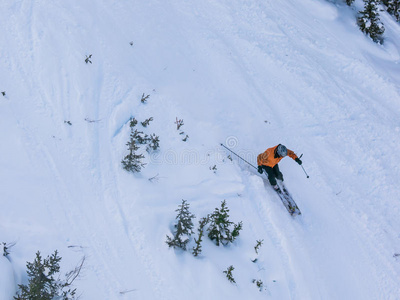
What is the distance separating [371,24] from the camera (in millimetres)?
10945

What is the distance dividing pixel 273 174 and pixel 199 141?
1914mm

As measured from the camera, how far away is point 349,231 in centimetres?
743

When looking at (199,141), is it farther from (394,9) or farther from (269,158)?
(394,9)

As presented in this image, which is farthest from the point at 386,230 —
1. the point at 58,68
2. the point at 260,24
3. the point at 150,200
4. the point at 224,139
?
the point at 58,68

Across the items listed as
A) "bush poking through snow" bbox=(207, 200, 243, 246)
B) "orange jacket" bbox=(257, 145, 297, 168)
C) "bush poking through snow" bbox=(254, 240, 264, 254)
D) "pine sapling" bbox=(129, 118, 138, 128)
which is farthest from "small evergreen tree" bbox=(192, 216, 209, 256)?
"pine sapling" bbox=(129, 118, 138, 128)

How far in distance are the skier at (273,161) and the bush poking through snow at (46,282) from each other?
446 cm

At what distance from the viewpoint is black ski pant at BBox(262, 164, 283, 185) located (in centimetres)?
753

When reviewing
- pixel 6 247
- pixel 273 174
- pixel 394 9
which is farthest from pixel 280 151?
pixel 394 9

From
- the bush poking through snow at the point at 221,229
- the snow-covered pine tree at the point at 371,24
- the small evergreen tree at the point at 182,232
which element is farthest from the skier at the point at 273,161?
the snow-covered pine tree at the point at 371,24

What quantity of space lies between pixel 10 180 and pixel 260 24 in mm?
8455

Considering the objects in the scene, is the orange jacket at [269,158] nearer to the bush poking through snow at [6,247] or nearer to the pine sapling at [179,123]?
the pine sapling at [179,123]

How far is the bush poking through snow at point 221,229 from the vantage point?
5.96 meters

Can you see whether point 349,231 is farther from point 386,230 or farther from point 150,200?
point 150,200

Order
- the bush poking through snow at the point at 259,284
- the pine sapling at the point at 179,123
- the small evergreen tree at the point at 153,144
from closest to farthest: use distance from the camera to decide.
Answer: the bush poking through snow at the point at 259,284, the small evergreen tree at the point at 153,144, the pine sapling at the point at 179,123
